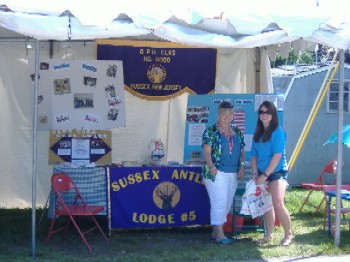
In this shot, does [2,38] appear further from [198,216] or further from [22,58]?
[198,216]

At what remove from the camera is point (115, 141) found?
911cm

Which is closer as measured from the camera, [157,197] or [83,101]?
[157,197]

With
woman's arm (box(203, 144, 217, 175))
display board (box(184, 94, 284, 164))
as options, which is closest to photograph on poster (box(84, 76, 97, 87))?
display board (box(184, 94, 284, 164))

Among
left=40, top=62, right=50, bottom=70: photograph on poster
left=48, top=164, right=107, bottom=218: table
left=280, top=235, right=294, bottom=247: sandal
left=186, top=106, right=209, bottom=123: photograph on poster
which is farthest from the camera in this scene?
left=40, top=62, right=50, bottom=70: photograph on poster

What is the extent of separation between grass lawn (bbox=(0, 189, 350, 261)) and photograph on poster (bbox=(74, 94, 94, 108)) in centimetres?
151

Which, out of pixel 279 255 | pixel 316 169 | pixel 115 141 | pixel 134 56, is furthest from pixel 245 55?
pixel 316 169

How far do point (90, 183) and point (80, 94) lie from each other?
167cm

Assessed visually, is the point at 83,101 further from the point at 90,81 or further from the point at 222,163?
the point at 222,163

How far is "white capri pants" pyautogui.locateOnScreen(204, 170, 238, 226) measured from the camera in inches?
282

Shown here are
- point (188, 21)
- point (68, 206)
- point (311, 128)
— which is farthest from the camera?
point (311, 128)

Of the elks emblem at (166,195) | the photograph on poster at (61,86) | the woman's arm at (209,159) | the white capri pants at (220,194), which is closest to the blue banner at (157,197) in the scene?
the elks emblem at (166,195)

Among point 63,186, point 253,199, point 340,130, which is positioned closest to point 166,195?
point 253,199

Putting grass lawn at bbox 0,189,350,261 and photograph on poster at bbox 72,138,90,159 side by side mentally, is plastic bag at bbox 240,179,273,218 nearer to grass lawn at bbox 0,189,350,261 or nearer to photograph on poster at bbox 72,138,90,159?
grass lawn at bbox 0,189,350,261

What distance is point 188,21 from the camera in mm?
6281
